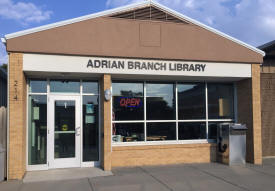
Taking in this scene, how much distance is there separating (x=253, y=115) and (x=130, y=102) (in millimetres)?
4276

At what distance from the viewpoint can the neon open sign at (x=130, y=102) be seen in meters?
9.78

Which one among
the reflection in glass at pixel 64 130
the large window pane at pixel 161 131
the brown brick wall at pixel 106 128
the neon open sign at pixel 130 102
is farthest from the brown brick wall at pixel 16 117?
the large window pane at pixel 161 131

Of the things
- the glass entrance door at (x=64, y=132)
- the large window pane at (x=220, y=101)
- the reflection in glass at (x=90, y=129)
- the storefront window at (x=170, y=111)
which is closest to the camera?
the glass entrance door at (x=64, y=132)

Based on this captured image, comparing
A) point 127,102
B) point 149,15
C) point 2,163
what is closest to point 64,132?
point 2,163

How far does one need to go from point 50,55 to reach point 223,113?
6.51m

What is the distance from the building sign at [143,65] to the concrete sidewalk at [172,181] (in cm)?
320

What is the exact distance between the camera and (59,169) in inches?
349

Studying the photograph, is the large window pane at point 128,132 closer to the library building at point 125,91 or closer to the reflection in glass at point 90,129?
the library building at point 125,91

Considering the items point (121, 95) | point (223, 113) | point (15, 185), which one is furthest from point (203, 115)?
point (15, 185)

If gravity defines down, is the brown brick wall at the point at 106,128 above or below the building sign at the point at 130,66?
below

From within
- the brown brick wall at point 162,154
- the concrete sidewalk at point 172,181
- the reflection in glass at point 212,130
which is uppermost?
the reflection in glass at point 212,130

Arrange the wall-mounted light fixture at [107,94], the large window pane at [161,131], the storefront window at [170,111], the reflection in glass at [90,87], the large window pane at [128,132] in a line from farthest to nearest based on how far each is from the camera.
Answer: the large window pane at [161,131]
the storefront window at [170,111]
the large window pane at [128,132]
the reflection in glass at [90,87]
the wall-mounted light fixture at [107,94]

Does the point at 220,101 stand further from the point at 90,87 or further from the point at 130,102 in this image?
the point at 90,87

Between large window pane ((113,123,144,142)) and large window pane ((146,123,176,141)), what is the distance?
28 cm
